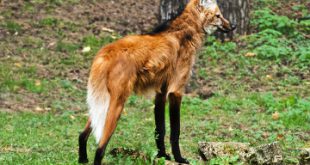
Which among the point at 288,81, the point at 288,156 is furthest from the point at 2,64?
the point at 288,156

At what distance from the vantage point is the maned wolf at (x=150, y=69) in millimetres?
5559

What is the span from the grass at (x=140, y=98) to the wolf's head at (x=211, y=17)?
1.43 m

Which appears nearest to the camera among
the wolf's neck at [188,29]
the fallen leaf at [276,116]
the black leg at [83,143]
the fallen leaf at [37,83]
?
the black leg at [83,143]

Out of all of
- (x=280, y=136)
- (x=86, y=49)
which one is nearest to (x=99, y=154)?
(x=280, y=136)

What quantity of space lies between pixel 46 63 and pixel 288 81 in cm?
429

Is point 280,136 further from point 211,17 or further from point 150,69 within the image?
point 150,69

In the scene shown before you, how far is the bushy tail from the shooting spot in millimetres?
5586

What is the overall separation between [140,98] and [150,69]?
4.24 metres

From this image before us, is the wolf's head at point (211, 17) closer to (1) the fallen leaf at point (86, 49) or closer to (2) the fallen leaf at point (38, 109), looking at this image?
(2) the fallen leaf at point (38, 109)

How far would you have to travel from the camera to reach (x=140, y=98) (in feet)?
33.2

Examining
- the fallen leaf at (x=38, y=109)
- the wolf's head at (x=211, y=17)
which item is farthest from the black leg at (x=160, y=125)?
the fallen leaf at (x=38, y=109)

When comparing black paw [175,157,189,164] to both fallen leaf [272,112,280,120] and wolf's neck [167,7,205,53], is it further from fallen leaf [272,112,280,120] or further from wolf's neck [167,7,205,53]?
fallen leaf [272,112,280,120]

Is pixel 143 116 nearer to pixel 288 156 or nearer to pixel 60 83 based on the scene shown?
pixel 60 83

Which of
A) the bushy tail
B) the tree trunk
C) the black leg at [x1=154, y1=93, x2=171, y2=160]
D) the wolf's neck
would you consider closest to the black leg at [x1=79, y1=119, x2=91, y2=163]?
the bushy tail
